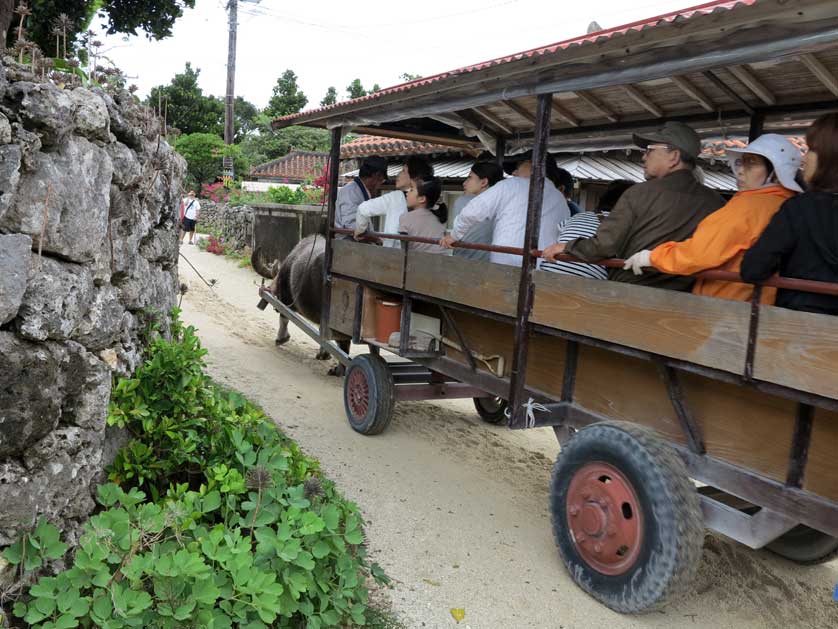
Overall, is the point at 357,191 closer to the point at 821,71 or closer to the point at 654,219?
the point at 654,219

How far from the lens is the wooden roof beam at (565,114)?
5160 mm

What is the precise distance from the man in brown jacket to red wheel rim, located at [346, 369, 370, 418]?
2.56 meters

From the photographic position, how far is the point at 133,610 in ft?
7.68

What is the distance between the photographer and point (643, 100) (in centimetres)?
462

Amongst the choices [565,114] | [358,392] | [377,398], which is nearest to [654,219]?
[565,114]

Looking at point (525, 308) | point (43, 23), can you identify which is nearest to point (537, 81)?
point (525, 308)

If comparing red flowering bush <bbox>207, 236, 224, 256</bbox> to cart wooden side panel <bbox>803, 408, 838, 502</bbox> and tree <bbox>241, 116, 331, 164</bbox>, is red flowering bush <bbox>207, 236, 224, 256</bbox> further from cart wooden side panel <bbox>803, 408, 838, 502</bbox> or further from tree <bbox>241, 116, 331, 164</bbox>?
cart wooden side panel <bbox>803, 408, 838, 502</bbox>

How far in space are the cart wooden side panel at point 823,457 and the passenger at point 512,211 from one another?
7.10ft

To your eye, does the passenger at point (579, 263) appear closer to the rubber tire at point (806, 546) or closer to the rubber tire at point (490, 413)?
the rubber tire at point (806, 546)

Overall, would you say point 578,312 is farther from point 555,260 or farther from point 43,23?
point 43,23

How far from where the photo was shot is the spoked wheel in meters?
6.23

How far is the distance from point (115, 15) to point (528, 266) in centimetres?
935

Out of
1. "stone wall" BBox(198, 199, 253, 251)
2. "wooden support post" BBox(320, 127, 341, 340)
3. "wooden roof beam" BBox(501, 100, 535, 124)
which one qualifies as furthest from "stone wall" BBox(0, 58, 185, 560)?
"stone wall" BBox(198, 199, 253, 251)

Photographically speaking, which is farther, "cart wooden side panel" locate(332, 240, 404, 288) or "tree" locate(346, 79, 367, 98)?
"tree" locate(346, 79, 367, 98)
